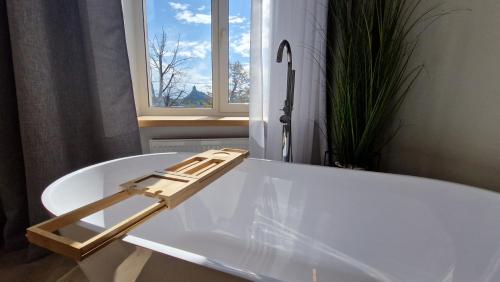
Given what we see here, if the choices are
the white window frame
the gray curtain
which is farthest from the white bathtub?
the white window frame

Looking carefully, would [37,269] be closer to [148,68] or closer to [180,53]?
[148,68]

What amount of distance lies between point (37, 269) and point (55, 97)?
819mm

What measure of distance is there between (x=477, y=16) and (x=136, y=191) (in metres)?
1.35

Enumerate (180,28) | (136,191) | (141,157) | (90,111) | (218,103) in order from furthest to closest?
(218,103) → (180,28) → (90,111) → (141,157) → (136,191)

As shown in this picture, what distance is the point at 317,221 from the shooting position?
1.18m

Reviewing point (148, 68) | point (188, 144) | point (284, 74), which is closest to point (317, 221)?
point (284, 74)

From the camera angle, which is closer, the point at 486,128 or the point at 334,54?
the point at 486,128

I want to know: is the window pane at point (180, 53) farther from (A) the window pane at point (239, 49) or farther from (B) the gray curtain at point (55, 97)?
(B) the gray curtain at point (55, 97)

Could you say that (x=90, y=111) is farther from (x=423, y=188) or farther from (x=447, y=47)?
(x=447, y=47)

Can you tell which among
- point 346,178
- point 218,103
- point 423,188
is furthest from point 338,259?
point 218,103

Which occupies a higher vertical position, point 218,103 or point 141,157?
point 218,103

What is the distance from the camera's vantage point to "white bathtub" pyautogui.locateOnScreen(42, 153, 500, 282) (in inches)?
33.8

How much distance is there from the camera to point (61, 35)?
1220 mm

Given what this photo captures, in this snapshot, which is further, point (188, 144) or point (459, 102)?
point (188, 144)
